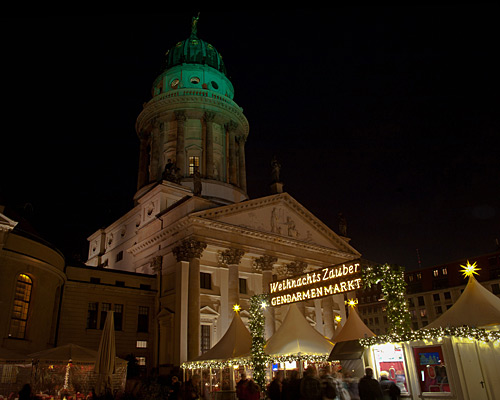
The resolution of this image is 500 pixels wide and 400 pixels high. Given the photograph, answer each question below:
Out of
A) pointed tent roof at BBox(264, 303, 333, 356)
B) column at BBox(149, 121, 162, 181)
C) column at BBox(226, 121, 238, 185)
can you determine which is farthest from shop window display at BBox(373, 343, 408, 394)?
column at BBox(149, 121, 162, 181)

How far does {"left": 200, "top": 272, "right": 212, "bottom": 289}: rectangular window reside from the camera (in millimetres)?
34812

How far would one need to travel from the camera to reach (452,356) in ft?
43.0

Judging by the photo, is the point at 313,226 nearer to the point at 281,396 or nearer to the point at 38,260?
the point at 38,260

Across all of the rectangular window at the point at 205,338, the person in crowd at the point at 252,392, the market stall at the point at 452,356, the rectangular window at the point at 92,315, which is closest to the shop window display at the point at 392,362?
the market stall at the point at 452,356

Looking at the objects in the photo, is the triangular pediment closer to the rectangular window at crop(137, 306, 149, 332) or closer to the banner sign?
the rectangular window at crop(137, 306, 149, 332)

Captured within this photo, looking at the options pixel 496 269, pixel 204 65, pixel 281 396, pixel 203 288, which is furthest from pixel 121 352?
pixel 496 269

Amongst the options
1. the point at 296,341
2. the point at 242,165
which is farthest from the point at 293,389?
the point at 242,165

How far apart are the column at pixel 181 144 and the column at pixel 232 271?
14.0 metres

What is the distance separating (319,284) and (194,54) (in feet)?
144

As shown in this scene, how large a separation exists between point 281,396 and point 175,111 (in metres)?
40.1

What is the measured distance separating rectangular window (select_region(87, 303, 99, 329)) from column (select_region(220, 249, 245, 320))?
31.9 feet

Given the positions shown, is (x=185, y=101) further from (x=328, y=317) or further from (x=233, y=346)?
(x=233, y=346)

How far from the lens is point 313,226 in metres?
41.4

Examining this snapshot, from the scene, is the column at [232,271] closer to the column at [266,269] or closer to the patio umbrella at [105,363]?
the column at [266,269]
